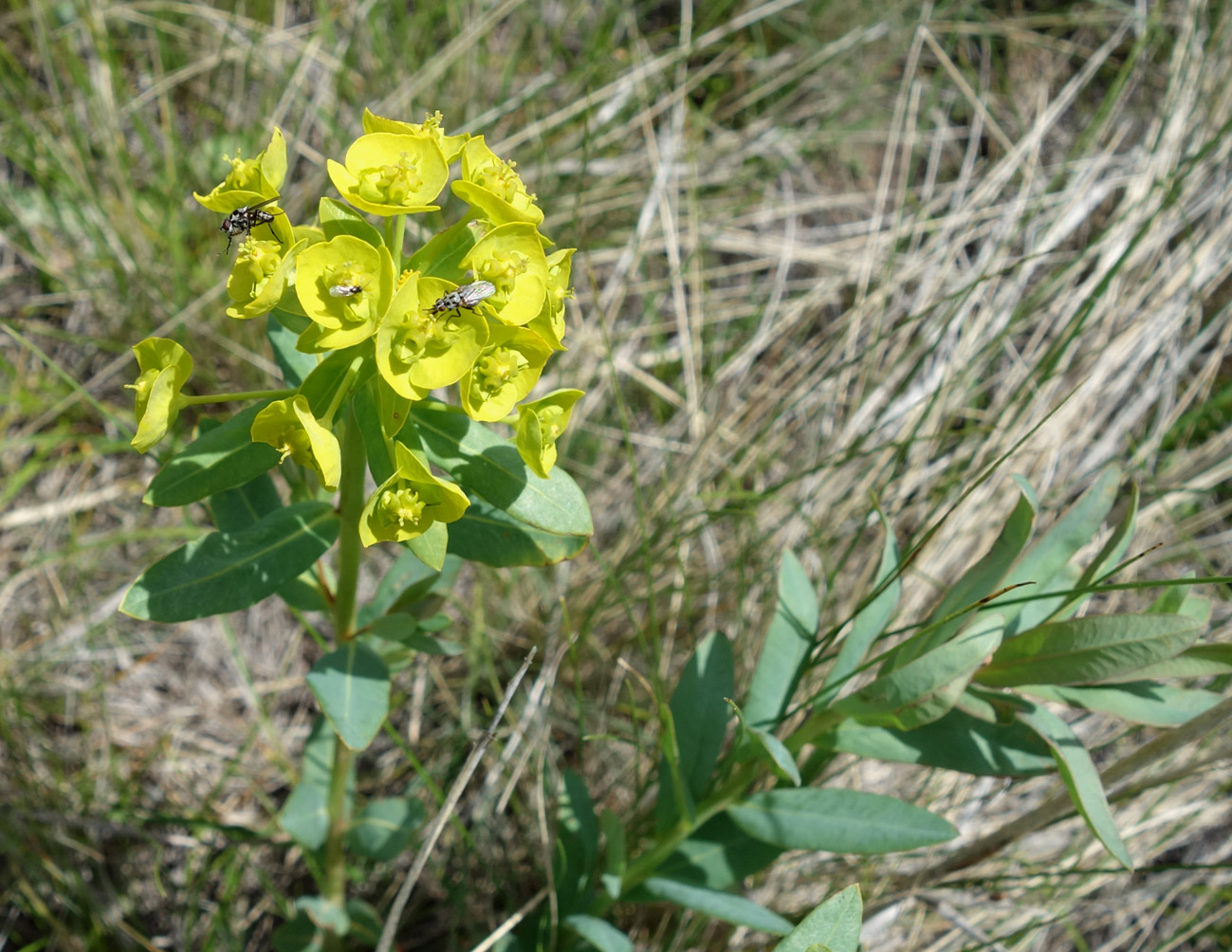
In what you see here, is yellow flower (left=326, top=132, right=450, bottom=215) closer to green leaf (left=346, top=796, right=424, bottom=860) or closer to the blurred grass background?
the blurred grass background

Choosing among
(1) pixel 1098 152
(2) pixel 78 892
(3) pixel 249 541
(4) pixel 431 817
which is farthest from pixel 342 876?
(1) pixel 1098 152

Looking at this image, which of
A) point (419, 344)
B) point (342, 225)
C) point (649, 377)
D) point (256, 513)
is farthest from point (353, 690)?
point (649, 377)

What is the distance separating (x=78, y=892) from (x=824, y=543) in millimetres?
1976

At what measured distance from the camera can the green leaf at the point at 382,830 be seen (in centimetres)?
195

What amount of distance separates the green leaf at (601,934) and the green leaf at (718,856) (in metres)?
0.16

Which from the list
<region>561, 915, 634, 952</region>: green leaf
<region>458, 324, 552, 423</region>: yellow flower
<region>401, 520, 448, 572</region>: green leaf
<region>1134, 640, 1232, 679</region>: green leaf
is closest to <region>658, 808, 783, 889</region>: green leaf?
<region>561, 915, 634, 952</region>: green leaf

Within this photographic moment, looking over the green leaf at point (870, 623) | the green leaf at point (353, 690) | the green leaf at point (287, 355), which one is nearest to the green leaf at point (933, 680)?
the green leaf at point (870, 623)

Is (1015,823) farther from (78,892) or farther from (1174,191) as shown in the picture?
(78,892)

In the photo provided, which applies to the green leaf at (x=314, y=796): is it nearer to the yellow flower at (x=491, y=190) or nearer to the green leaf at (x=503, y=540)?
the green leaf at (x=503, y=540)

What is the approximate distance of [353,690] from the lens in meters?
1.52

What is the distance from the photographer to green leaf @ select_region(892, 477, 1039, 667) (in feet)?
4.69

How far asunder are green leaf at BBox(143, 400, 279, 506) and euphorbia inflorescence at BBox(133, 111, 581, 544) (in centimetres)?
6

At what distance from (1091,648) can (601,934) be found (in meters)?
0.96

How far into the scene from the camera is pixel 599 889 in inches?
76.7
